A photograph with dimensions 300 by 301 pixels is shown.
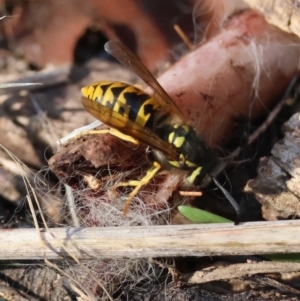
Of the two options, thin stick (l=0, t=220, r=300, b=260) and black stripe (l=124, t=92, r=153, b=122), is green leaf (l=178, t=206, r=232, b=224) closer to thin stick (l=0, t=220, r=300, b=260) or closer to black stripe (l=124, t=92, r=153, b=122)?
thin stick (l=0, t=220, r=300, b=260)

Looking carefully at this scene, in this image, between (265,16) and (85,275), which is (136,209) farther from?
(265,16)

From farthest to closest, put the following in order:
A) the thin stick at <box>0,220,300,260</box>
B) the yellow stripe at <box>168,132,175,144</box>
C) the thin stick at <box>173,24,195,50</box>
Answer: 1. the thin stick at <box>173,24,195,50</box>
2. the yellow stripe at <box>168,132,175,144</box>
3. the thin stick at <box>0,220,300,260</box>

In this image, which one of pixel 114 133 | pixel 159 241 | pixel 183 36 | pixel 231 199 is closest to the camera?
pixel 159 241

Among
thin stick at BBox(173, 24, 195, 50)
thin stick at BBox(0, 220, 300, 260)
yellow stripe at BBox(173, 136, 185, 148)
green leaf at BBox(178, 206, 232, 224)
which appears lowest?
green leaf at BBox(178, 206, 232, 224)

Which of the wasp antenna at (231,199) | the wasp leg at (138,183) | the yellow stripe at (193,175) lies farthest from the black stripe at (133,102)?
the wasp antenna at (231,199)

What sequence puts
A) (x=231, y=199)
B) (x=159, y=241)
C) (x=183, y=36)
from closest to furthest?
(x=159, y=241) < (x=231, y=199) < (x=183, y=36)

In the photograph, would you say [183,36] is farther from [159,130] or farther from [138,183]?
[138,183]

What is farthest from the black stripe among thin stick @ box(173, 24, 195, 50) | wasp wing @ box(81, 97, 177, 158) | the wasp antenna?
thin stick @ box(173, 24, 195, 50)

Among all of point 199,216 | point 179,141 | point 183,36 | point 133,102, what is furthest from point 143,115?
point 183,36
